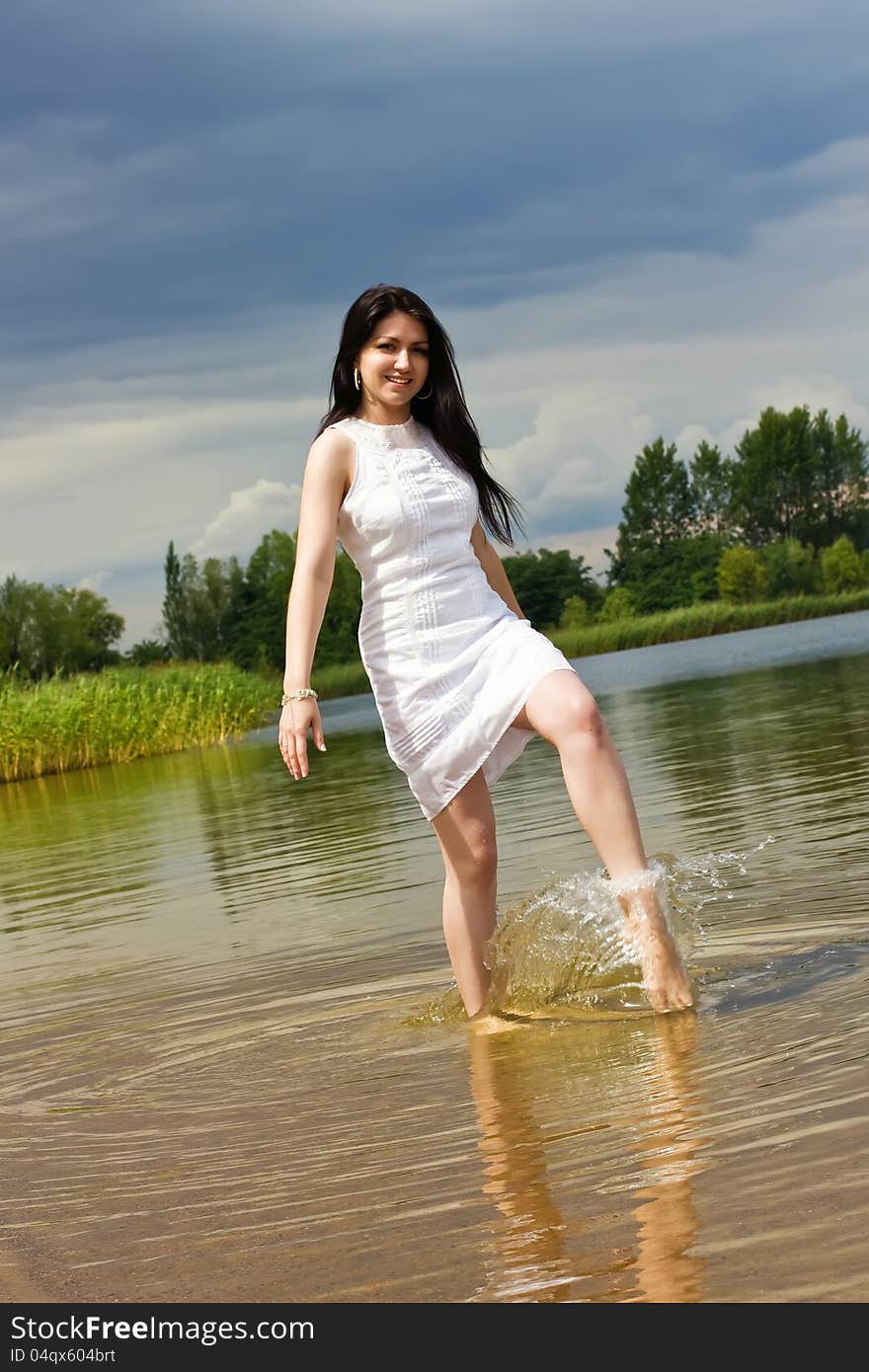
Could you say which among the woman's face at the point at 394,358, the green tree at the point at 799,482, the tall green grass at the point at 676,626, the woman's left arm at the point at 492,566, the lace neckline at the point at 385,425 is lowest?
the tall green grass at the point at 676,626

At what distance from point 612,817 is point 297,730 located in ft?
2.68

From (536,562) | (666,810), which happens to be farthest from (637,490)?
(666,810)

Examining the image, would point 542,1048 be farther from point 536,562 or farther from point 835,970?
point 536,562

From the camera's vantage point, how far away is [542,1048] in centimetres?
369

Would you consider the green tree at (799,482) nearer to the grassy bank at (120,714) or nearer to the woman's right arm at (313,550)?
the grassy bank at (120,714)

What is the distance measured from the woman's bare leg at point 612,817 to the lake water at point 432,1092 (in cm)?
11

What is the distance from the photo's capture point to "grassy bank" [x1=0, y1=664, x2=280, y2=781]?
24.3 meters

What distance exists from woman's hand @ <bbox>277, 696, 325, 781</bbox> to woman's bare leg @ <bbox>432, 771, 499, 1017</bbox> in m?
0.43

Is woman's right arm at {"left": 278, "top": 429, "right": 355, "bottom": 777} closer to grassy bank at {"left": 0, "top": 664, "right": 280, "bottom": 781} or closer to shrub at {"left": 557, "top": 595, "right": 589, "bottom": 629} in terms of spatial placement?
grassy bank at {"left": 0, "top": 664, "right": 280, "bottom": 781}

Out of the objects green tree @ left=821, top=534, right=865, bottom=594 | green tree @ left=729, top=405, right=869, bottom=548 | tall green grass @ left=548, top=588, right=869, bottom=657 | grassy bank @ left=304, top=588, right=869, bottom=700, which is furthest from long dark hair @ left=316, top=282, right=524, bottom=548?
green tree @ left=729, top=405, right=869, bottom=548

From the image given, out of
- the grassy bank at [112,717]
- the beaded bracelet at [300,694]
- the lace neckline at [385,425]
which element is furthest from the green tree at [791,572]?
the beaded bracelet at [300,694]

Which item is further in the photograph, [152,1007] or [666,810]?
[666,810]

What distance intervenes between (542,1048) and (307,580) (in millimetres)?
1328

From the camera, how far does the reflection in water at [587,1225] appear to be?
214cm
